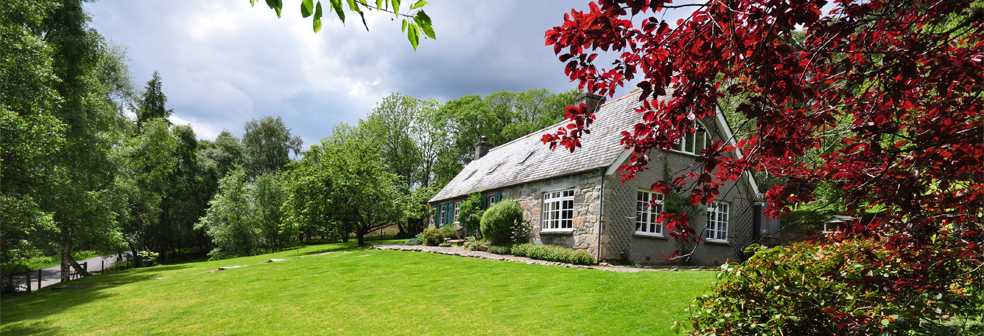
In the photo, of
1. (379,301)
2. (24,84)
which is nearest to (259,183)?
(24,84)

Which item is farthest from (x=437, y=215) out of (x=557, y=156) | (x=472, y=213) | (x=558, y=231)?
(x=558, y=231)

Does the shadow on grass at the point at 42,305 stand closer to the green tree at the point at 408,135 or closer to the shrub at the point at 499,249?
the shrub at the point at 499,249

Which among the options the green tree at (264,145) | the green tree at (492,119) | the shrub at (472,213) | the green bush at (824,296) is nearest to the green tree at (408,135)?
the green tree at (492,119)

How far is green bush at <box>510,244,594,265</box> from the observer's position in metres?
12.6

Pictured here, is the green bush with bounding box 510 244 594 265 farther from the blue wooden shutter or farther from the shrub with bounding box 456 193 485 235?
the blue wooden shutter

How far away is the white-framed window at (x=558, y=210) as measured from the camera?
14.4 meters

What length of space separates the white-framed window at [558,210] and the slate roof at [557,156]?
2.18 feet

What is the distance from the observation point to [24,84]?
12016 mm

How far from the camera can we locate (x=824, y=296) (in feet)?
12.3

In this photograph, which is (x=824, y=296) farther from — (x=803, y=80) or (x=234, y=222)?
(x=234, y=222)

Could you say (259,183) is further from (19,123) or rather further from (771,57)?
(771,57)

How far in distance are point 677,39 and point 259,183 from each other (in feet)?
98.7

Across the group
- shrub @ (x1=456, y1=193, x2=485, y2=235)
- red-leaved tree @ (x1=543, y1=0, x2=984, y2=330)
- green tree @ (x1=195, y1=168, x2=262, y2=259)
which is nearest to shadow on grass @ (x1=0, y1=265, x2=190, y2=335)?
red-leaved tree @ (x1=543, y1=0, x2=984, y2=330)

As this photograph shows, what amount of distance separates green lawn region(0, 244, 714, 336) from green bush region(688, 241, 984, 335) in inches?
62.6
